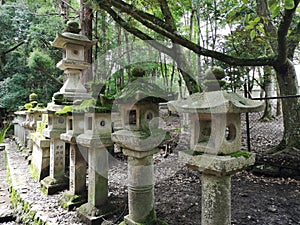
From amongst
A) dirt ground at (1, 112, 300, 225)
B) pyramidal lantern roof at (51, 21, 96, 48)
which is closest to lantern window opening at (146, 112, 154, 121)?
dirt ground at (1, 112, 300, 225)

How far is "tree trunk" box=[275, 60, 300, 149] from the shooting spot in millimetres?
4777

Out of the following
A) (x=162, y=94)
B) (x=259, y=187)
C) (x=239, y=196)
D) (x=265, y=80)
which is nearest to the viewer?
(x=162, y=94)

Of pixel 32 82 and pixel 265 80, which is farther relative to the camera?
pixel 32 82

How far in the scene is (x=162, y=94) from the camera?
8.23ft

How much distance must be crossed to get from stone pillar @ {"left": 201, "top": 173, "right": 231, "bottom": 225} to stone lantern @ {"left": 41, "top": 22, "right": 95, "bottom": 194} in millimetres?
2701

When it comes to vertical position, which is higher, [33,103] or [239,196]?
[33,103]

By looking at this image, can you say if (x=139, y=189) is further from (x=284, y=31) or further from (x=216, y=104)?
(x=284, y=31)

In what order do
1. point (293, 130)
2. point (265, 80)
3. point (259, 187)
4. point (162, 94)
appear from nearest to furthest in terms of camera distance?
point (162, 94)
point (259, 187)
point (293, 130)
point (265, 80)

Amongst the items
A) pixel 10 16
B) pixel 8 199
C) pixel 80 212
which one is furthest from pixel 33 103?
pixel 10 16

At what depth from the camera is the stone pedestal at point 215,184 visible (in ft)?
6.13

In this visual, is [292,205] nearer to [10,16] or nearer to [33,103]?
[33,103]

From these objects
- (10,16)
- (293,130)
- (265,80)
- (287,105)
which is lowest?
(293,130)

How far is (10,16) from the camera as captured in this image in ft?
41.5

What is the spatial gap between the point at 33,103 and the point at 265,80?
9344 mm
